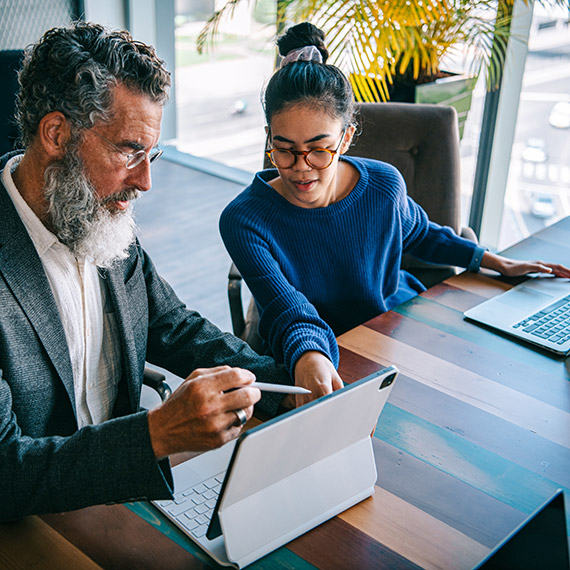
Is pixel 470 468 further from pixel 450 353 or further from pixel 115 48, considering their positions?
pixel 115 48

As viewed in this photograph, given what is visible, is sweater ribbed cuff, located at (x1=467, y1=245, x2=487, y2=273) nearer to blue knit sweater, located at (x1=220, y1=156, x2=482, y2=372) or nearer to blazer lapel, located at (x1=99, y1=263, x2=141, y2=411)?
blue knit sweater, located at (x1=220, y1=156, x2=482, y2=372)

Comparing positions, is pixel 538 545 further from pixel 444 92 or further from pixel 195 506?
pixel 444 92

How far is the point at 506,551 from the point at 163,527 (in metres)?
0.49

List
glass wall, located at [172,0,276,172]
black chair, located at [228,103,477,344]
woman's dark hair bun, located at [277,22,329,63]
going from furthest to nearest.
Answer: glass wall, located at [172,0,276,172], black chair, located at [228,103,477,344], woman's dark hair bun, located at [277,22,329,63]

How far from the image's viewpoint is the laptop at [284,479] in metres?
0.91

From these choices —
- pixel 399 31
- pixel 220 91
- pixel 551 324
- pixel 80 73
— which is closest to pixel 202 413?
pixel 80 73

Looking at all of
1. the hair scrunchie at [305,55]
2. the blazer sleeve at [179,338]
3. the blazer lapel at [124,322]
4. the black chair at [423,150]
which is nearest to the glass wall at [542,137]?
the black chair at [423,150]

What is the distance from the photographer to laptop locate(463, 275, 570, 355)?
4.98ft

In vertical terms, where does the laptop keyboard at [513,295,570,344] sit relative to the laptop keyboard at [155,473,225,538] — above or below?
above

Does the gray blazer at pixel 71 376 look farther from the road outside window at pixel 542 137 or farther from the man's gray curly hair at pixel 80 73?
the road outside window at pixel 542 137

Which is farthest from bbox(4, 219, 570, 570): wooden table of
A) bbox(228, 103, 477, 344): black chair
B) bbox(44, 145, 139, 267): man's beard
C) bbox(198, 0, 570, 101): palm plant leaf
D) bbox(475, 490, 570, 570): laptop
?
bbox(198, 0, 570, 101): palm plant leaf

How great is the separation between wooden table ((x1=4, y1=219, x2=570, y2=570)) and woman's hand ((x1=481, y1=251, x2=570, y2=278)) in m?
0.21

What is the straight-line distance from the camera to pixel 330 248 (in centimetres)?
170

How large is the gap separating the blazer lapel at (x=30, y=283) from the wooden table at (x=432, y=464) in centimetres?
30
